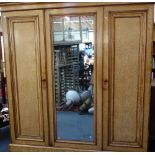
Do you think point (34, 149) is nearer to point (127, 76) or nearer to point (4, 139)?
point (4, 139)

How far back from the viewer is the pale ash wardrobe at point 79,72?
209 centimetres

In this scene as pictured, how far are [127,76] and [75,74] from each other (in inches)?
22.1

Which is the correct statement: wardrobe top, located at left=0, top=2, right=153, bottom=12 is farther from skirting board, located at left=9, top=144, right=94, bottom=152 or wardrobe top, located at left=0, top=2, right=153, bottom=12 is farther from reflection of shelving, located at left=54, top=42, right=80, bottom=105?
skirting board, located at left=9, top=144, right=94, bottom=152

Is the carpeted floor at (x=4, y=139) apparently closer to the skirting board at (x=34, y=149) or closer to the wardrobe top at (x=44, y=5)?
the skirting board at (x=34, y=149)

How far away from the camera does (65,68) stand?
7.63 ft

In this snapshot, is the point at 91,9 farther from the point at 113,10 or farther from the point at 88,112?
the point at 88,112

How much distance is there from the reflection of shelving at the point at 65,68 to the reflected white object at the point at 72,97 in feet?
0.14

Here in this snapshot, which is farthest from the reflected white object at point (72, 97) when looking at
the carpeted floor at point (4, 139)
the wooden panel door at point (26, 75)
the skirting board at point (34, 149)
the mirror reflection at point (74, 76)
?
the carpeted floor at point (4, 139)

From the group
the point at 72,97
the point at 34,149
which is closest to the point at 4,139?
the point at 34,149

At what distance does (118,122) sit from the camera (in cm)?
229

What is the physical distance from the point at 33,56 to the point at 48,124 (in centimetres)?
80

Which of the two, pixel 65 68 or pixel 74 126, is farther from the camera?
pixel 74 126

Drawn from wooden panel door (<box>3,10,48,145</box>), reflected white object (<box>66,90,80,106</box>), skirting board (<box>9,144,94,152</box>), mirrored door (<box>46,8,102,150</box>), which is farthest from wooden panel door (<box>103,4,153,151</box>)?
wooden panel door (<box>3,10,48,145</box>)

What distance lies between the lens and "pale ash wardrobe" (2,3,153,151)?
6.87 feet
